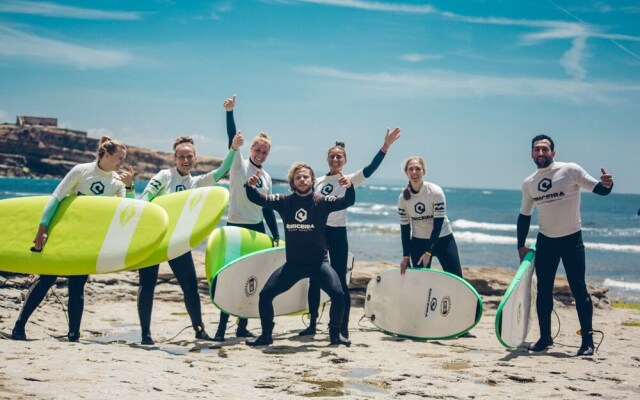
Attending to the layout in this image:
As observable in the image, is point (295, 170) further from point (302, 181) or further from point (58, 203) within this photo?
point (58, 203)

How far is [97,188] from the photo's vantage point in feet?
16.5

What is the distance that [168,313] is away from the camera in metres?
7.03

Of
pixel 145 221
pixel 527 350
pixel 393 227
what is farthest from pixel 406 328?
pixel 393 227

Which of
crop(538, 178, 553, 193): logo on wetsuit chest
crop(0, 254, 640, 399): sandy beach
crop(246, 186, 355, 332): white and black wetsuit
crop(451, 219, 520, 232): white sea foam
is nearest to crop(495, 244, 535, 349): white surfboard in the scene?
Answer: crop(0, 254, 640, 399): sandy beach

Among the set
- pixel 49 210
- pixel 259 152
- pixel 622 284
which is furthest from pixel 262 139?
pixel 622 284

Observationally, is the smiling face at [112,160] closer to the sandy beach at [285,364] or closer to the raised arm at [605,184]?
the sandy beach at [285,364]

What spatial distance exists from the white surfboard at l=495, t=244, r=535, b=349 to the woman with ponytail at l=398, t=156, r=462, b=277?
25.7 inches

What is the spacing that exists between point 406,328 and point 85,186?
3.12 m

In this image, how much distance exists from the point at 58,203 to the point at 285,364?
218cm

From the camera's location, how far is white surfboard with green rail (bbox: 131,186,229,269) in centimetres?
506

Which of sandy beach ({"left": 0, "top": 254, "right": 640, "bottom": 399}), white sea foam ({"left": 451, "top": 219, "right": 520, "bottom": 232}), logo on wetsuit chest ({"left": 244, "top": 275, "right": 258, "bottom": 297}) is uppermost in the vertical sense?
logo on wetsuit chest ({"left": 244, "top": 275, "right": 258, "bottom": 297})

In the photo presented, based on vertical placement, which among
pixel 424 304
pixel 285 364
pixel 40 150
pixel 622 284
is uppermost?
pixel 40 150

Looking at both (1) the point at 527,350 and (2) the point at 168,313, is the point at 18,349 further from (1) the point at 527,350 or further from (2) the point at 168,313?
(1) the point at 527,350

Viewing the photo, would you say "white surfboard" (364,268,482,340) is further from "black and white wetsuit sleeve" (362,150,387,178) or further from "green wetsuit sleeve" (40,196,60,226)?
"green wetsuit sleeve" (40,196,60,226)
